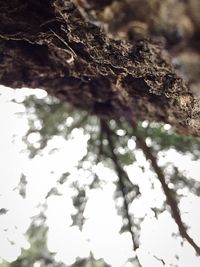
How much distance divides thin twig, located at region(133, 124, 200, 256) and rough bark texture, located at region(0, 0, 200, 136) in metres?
0.36

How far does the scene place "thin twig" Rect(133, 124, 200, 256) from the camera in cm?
221

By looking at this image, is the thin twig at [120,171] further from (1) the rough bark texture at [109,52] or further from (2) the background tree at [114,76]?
(1) the rough bark texture at [109,52]

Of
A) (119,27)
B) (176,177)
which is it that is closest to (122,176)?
(176,177)

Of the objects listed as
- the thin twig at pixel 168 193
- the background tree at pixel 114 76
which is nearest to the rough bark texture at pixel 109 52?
the background tree at pixel 114 76

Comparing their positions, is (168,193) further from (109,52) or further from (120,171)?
(109,52)

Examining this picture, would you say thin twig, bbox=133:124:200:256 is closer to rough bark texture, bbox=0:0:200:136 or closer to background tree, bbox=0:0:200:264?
background tree, bbox=0:0:200:264

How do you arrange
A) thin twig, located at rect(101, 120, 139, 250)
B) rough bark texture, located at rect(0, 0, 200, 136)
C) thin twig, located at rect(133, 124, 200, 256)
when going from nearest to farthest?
rough bark texture, located at rect(0, 0, 200, 136) < thin twig, located at rect(133, 124, 200, 256) < thin twig, located at rect(101, 120, 139, 250)

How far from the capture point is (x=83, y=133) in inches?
124

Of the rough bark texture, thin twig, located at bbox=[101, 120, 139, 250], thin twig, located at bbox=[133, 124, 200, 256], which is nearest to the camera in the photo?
the rough bark texture

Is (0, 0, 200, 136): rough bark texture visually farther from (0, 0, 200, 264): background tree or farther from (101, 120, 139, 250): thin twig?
(101, 120, 139, 250): thin twig

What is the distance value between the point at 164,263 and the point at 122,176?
684 mm

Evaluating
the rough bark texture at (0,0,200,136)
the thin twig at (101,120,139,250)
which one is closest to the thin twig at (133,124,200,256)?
the thin twig at (101,120,139,250)

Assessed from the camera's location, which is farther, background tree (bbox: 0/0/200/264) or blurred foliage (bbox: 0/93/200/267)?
blurred foliage (bbox: 0/93/200/267)

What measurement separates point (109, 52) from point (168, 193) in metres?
1.41
